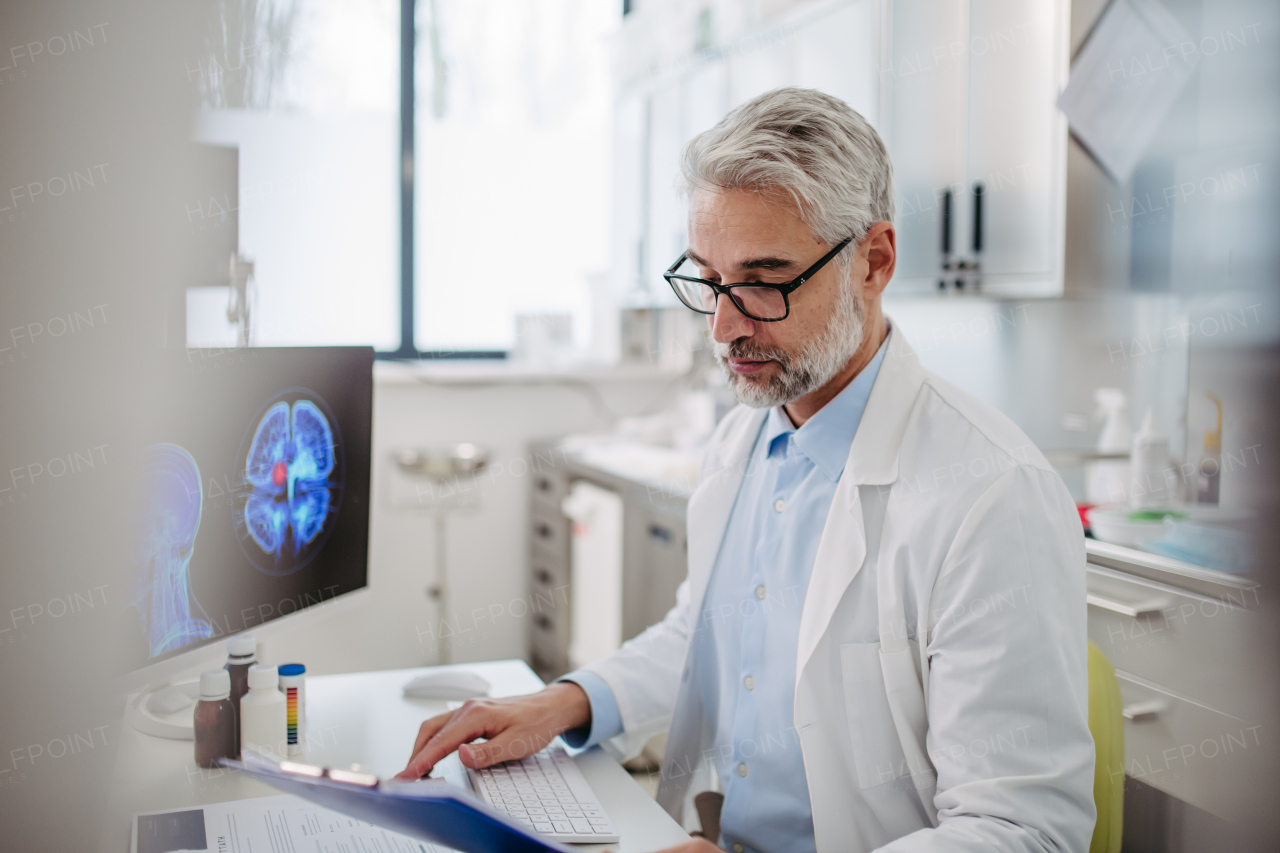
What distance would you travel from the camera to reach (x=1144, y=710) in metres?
1.51

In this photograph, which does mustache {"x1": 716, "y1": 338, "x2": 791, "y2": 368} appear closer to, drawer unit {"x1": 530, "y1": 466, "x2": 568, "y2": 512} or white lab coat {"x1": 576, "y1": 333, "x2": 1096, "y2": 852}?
white lab coat {"x1": 576, "y1": 333, "x2": 1096, "y2": 852}

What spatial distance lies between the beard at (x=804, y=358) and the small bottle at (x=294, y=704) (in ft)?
1.98

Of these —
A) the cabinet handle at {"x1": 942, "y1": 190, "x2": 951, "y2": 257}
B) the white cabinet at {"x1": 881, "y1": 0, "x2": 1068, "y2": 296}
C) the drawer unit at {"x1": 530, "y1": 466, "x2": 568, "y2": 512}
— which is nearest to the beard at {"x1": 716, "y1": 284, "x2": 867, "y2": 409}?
the white cabinet at {"x1": 881, "y1": 0, "x2": 1068, "y2": 296}

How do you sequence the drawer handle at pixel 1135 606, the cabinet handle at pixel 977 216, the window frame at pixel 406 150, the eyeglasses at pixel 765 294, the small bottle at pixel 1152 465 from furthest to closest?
the window frame at pixel 406 150
the cabinet handle at pixel 977 216
the small bottle at pixel 1152 465
the drawer handle at pixel 1135 606
the eyeglasses at pixel 765 294

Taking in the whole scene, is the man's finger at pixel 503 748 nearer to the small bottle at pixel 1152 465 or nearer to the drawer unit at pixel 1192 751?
the drawer unit at pixel 1192 751

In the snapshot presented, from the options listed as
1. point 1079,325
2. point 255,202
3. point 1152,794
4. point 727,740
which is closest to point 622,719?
point 727,740

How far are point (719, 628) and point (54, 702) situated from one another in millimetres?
968

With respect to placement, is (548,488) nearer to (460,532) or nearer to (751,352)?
(460,532)

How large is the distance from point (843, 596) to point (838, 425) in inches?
9.0

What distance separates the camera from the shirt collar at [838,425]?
3.85 ft

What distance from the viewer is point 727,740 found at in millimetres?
1206

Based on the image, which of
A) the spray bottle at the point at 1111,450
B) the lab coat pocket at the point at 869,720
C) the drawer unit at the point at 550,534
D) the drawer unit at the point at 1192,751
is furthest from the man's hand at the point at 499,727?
the drawer unit at the point at 550,534

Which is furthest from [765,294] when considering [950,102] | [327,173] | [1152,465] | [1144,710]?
[327,173]

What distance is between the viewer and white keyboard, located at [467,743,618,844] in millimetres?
892
